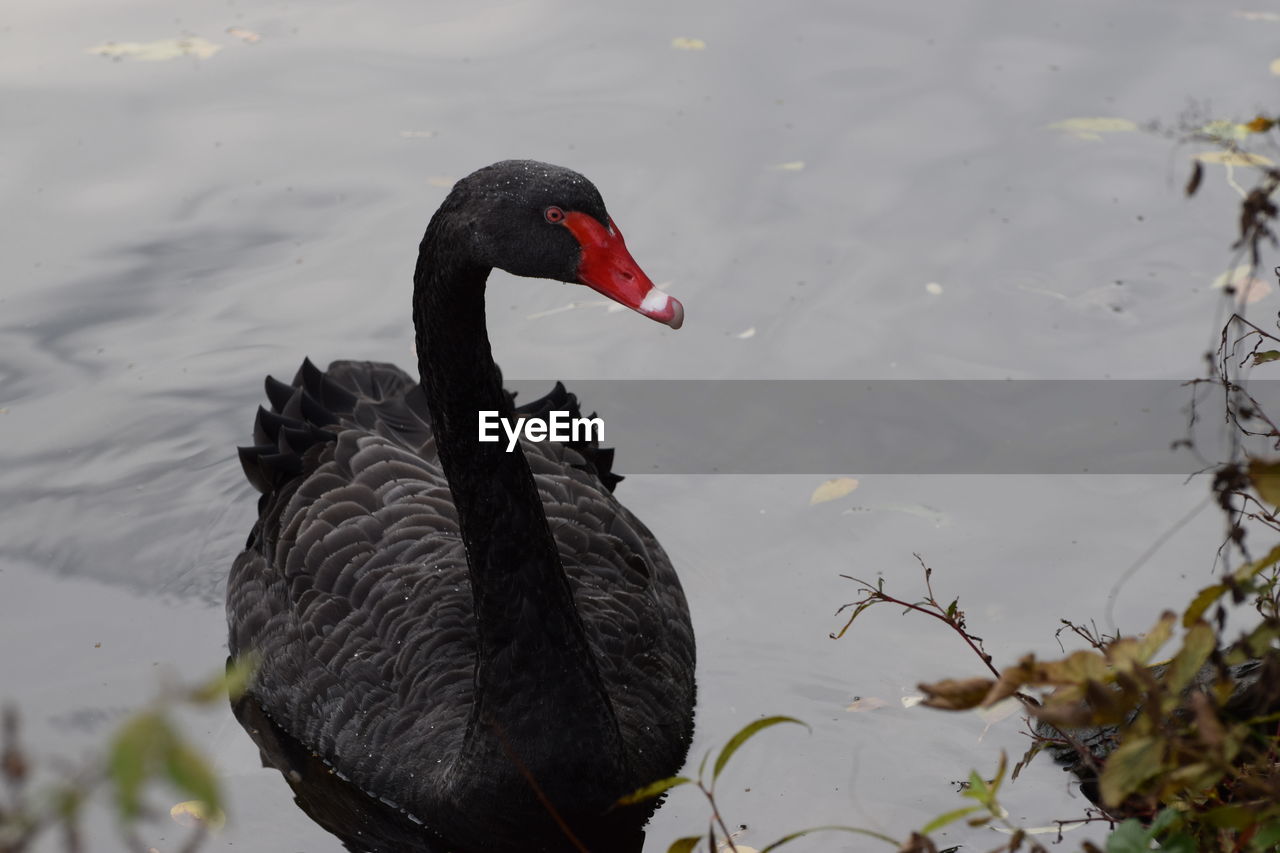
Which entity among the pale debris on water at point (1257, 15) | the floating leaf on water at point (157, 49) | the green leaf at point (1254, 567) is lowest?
the floating leaf on water at point (157, 49)

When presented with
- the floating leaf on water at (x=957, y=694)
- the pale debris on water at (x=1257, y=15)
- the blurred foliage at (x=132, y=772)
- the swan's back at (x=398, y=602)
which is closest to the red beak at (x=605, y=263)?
the swan's back at (x=398, y=602)

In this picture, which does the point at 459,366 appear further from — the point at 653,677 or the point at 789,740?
the point at 789,740

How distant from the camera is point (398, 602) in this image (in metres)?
4.18

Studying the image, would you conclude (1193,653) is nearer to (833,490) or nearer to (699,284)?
(833,490)

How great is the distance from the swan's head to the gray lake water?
160cm

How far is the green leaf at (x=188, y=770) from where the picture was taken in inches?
49.3

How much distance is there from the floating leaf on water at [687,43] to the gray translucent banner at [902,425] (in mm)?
2639

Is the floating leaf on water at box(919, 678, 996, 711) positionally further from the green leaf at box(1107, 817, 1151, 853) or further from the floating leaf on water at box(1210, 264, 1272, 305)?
the floating leaf on water at box(1210, 264, 1272, 305)

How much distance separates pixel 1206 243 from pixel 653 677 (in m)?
3.53

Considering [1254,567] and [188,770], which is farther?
[1254,567]

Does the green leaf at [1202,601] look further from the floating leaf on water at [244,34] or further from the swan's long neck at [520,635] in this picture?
the floating leaf on water at [244,34]

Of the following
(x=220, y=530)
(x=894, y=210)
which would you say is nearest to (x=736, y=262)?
(x=894, y=210)

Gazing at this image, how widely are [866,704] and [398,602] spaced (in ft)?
4.47

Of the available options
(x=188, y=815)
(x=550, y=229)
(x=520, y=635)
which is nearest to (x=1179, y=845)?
(x=550, y=229)
